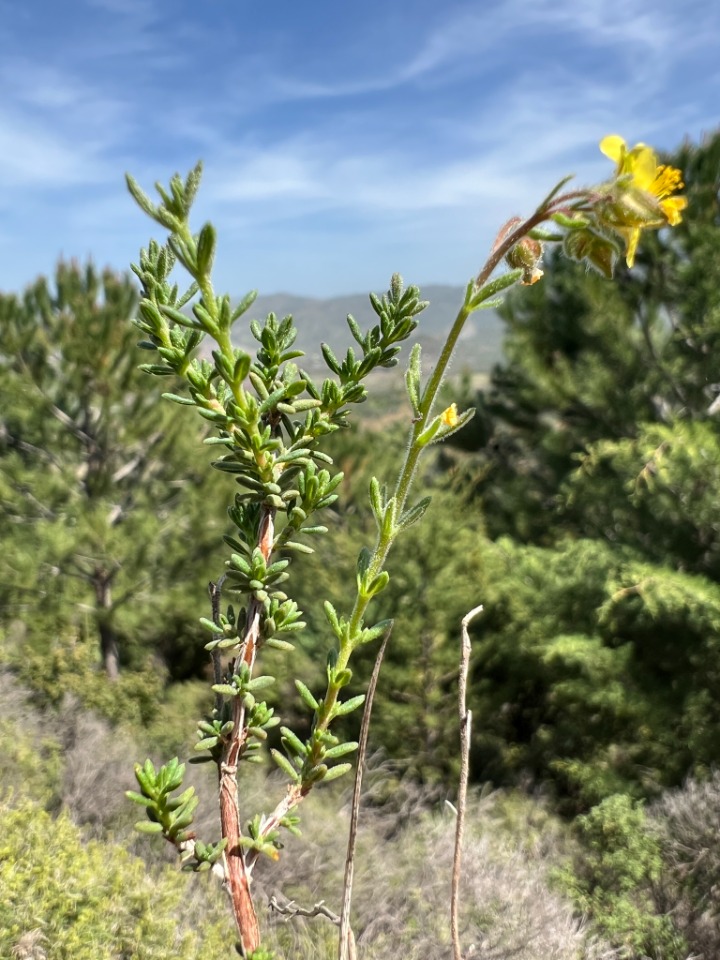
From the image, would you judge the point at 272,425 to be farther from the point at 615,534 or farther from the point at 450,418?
the point at 615,534

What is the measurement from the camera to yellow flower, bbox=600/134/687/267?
0.55 metres

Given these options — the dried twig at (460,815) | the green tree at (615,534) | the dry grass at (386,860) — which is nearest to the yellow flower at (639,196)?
the dried twig at (460,815)

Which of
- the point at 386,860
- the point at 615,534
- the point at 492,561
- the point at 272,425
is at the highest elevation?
the point at 272,425

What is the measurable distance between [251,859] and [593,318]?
25.2ft

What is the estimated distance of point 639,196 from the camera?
1.83ft

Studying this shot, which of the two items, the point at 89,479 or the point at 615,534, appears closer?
the point at 615,534

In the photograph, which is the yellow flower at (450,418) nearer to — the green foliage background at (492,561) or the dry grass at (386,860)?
the dry grass at (386,860)

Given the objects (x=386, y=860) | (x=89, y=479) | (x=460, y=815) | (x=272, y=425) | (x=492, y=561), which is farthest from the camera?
(x=89, y=479)

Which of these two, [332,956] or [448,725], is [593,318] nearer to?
[448,725]

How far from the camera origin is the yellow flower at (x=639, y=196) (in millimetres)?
551

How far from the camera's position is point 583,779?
6.59 meters

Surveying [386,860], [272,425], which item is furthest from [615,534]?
[272,425]

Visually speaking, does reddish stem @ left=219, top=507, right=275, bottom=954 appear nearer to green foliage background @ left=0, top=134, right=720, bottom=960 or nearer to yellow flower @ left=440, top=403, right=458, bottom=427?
yellow flower @ left=440, top=403, right=458, bottom=427

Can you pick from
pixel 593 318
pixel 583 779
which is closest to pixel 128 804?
pixel 583 779
